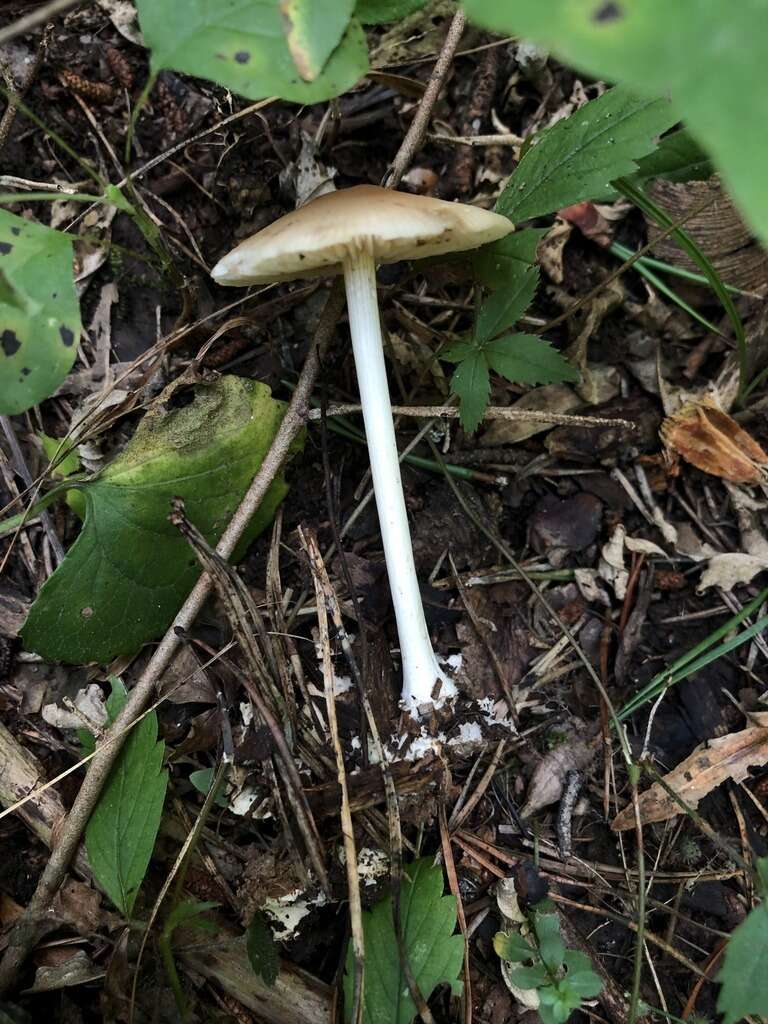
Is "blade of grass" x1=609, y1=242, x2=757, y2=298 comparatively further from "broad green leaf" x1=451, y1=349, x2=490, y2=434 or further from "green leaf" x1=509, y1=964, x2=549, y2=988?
"green leaf" x1=509, y1=964, x2=549, y2=988

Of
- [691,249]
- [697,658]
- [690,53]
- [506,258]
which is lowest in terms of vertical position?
[697,658]

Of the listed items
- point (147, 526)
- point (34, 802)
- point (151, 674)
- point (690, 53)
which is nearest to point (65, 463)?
point (147, 526)

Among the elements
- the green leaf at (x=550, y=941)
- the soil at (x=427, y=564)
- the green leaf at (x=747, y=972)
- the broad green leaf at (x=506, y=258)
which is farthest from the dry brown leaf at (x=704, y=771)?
the broad green leaf at (x=506, y=258)

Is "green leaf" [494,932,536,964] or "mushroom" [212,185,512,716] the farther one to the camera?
"green leaf" [494,932,536,964]

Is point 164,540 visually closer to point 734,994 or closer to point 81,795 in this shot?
point 81,795

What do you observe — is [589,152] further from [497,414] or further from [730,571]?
[730,571]

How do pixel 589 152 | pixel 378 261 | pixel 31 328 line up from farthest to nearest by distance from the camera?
1. pixel 378 261
2. pixel 589 152
3. pixel 31 328

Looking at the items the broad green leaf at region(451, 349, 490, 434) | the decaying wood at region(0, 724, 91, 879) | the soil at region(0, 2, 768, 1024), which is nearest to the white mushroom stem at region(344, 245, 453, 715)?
the soil at region(0, 2, 768, 1024)
